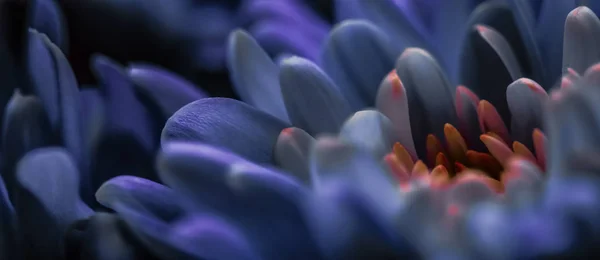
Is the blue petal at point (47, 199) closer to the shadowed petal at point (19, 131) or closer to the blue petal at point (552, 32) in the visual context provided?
the shadowed petal at point (19, 131)

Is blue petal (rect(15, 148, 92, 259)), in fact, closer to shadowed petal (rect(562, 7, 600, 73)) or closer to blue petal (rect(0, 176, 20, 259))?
blue petal (rect(0, 176, 20, 259))

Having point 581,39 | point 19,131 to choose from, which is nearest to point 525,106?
point 581,39

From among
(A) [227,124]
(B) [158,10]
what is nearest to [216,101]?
(A) [227,124]

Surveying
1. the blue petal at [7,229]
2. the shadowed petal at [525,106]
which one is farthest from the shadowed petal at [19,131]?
the shadowed petal at [525,106]

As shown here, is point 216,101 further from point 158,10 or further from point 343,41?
point 158,10

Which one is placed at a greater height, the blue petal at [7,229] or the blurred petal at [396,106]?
the blurred petal at [396,106]

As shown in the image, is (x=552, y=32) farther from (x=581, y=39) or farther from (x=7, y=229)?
(x=7, y=229)
